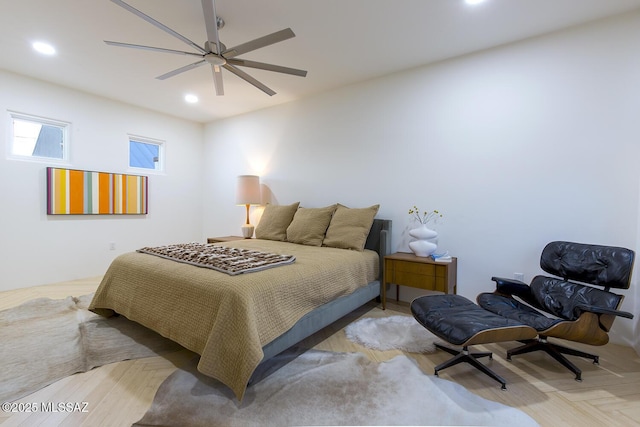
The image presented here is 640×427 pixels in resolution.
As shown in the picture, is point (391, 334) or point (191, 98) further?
point (191, 98)

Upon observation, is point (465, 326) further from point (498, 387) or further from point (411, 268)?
point (411, 268)

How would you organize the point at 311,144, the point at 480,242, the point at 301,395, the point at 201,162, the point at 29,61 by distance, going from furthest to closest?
the point at 201,162 → the point at 311,144 → the point at 29,61 → the point at 480,242 → the point at 301,395

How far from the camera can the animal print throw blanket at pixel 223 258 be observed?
1978mm

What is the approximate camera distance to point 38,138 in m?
3.76

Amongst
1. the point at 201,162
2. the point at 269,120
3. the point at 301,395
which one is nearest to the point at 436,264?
the point at 301,395

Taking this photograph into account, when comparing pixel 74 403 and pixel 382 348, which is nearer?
pixel 74 403

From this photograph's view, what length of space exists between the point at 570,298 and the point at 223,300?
2.45m

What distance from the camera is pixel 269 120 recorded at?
15.1ft

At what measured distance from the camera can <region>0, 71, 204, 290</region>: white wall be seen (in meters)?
3.52

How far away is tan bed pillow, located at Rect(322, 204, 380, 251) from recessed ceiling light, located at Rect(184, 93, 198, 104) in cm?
278

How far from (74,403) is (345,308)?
6.05 feet

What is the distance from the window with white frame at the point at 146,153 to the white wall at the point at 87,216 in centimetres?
12

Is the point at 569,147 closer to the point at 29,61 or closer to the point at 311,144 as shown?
the point at 311,144

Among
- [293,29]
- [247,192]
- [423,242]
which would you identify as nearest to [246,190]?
[247,192]
